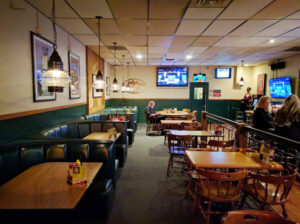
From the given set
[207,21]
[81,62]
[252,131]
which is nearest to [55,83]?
[252,131]

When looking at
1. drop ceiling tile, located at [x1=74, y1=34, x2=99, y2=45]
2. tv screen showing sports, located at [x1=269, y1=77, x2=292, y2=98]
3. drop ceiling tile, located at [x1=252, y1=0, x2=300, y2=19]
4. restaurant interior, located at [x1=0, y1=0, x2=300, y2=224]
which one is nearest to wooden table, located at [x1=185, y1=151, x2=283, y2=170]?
restaurant interior, located at [x1=0, y1=0, x2=300, y2=224]

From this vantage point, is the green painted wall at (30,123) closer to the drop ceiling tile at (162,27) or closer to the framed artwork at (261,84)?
the drop ceiling tile at (162,27)

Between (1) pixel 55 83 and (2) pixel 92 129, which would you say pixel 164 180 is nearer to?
(2) pixel 92 129

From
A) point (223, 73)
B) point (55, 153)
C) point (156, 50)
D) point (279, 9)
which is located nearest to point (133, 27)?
point (156, 50)

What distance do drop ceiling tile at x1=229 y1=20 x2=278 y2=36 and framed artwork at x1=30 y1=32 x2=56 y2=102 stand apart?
4.02 meters

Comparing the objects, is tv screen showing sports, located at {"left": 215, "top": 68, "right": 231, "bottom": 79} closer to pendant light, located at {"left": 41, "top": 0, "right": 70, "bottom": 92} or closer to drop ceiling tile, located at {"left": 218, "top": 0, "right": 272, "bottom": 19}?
drop ceiling tile, located at {"left": 218, "top": 0, "right": 272, "bottom": 19}

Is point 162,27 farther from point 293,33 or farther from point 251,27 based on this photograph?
point 293,33

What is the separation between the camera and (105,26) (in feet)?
14.0

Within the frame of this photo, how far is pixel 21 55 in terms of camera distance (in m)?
3.03

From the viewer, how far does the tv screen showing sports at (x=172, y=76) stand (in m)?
10.0

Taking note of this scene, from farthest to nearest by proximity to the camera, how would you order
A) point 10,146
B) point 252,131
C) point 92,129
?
A: point 92,129 → point 252,131 → point 10,146

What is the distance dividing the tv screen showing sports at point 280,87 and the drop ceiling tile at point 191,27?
4764 mm

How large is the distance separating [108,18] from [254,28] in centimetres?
320

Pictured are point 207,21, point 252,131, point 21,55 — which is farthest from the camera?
point 207,21
